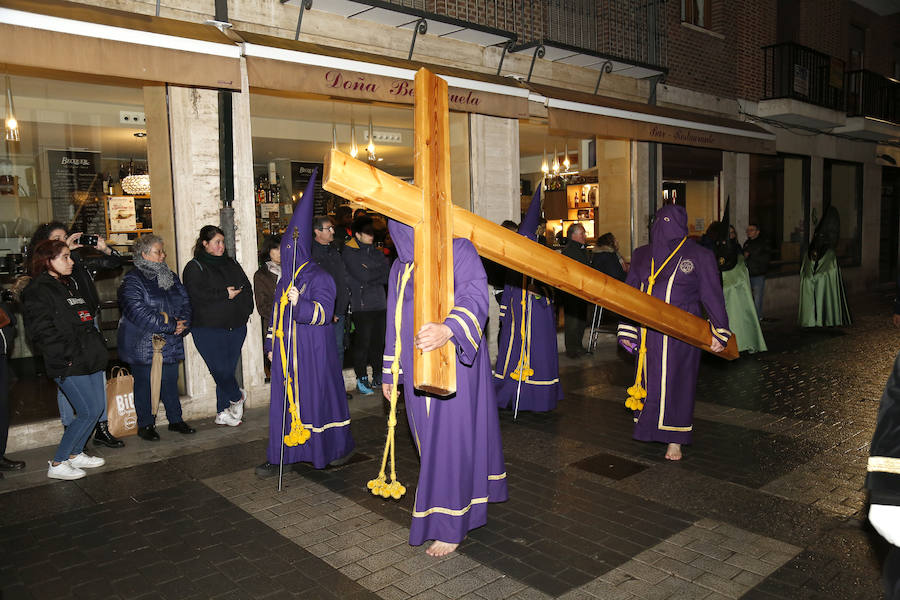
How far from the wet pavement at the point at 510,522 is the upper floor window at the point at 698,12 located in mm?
10456

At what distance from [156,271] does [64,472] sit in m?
1.99

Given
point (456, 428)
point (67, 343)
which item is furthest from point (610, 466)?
point (67, 343)

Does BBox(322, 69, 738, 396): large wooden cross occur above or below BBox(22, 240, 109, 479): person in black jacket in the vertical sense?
above

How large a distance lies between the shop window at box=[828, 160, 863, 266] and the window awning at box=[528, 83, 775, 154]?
8.65 m

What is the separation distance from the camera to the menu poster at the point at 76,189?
10219 mm

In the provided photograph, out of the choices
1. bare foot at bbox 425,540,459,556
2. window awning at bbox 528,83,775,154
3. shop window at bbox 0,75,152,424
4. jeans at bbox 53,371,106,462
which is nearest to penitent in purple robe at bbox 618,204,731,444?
bare foot at bbox 425,540,459,556

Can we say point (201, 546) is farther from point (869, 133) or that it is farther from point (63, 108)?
point (869, 133)

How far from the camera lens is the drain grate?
5.42 m

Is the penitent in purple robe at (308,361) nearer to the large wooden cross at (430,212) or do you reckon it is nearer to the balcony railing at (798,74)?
the large wooden cross at (430,212)

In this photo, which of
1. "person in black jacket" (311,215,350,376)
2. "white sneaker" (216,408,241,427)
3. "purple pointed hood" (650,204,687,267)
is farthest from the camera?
"person in black jacket" (311,215,350,376)

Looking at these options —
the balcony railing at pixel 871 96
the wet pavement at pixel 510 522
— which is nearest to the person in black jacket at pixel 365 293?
the wet pavement at pixel 510 522

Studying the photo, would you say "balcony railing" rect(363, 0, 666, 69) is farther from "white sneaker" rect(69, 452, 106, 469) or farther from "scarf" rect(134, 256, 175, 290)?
"white sneaker" rect(69, 452, 106, 469)

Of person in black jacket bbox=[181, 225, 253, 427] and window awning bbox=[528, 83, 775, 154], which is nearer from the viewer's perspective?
person in black jacket bbox=[181, 225, 253, 427]

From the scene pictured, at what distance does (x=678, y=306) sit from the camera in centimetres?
563
